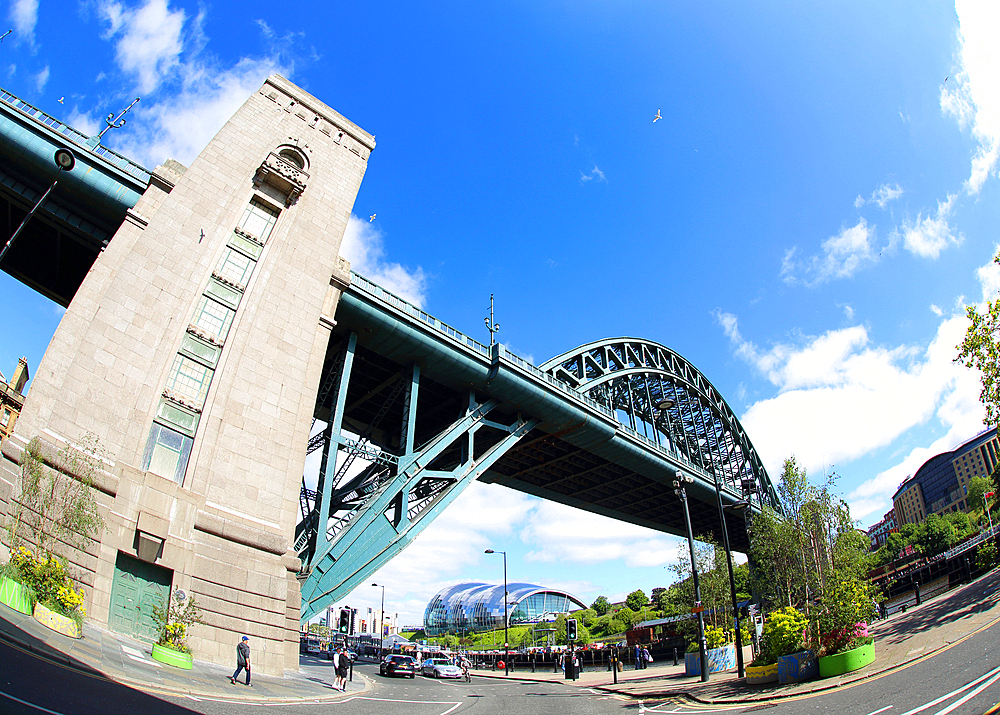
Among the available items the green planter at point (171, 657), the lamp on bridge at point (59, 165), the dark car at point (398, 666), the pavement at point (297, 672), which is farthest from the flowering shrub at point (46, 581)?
the dark car at point (398, 666)

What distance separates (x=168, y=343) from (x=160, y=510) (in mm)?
7179

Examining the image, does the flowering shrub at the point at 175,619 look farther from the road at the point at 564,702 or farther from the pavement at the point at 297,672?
the road at the point at 564,702

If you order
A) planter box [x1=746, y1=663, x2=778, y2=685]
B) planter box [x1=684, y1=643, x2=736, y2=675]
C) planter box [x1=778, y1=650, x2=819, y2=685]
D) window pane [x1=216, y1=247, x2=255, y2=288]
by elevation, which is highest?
window pane [x1=216, y1=247, x2=255, y2=288]

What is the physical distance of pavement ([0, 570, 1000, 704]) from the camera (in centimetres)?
1220

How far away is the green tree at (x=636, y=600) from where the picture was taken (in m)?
118

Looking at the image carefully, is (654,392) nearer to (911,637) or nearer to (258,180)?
(911,637)

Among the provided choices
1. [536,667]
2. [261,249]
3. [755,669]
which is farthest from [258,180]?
[536,667]

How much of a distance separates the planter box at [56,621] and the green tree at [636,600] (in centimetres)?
12034

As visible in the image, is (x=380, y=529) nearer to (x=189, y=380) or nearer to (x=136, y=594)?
(x=136, y=594)

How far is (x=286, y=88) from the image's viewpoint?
32750mm

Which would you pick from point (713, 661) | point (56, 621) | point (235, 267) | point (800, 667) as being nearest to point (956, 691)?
point (800, 667)

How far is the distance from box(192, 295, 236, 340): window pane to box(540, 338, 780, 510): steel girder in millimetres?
28551

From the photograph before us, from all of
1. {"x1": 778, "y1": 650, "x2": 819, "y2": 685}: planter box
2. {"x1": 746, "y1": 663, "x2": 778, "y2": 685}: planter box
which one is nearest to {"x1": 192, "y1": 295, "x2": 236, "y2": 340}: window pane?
{"x1": 746, "y1": 663, "x2": 778, "y2": 685}: planter box

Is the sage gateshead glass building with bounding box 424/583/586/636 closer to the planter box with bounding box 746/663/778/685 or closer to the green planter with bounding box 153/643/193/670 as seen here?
the planter box with bounding box 746/663/778/685
